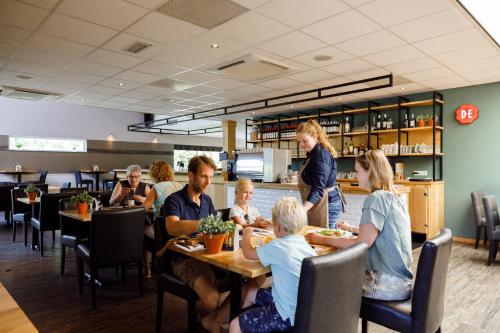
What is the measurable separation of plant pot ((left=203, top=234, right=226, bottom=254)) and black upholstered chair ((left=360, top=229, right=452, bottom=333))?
2.99 ft

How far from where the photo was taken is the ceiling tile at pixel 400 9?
3.21m

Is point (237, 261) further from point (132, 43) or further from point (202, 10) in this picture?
point (132, 43)

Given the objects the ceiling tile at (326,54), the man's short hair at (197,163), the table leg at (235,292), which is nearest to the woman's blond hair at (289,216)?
the table leg at (235,292)

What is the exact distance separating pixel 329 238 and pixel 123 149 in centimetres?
1208

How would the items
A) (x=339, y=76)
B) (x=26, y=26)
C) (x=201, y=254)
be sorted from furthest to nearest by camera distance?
(x=339, y=76)
(x=26, y=26)
(x=201, y=254)

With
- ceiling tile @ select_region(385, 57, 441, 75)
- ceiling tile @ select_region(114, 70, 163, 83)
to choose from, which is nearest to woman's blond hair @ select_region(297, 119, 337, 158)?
ceiling tile @ select_region(385, 57, 441, 75)

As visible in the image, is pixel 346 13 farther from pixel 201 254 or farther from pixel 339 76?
pixel 201 254

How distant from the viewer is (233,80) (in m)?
6.07

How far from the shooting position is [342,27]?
377 cm

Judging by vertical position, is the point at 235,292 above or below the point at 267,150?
below

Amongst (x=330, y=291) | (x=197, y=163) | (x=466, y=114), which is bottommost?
(x=330, y=291)

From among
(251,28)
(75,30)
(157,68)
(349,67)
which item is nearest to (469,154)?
(349,67)

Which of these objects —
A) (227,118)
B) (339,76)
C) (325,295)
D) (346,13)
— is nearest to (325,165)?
(346,13)

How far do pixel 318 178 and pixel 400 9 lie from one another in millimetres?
1806
